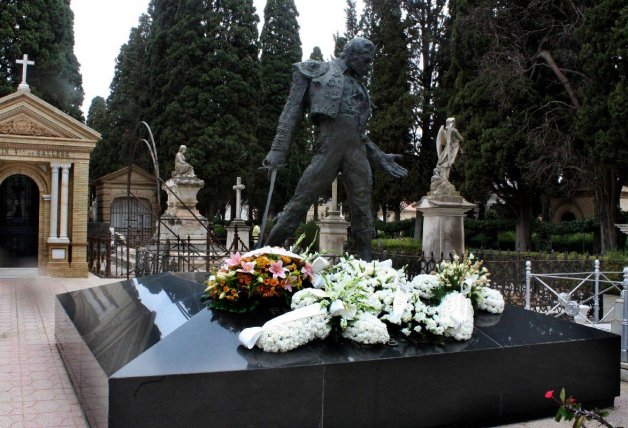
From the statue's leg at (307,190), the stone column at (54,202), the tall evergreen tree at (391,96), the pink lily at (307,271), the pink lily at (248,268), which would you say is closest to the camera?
the pink lily at (248,268)

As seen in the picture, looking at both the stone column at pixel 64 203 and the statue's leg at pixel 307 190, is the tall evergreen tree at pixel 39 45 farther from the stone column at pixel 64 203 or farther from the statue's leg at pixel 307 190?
the statue's leg at pixel 307 190

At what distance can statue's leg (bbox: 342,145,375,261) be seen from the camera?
19.1ft

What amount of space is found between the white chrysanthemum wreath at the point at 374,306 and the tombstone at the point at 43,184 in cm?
1306

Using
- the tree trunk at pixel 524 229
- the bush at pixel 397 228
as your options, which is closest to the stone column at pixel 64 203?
the tree trunk at pixel 524 229

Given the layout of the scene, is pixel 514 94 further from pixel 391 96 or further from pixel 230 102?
pixel 230 102

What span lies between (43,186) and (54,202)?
663 millimetres

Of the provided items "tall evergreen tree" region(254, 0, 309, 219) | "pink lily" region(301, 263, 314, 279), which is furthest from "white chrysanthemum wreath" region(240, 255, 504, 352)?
"tall evergreen tree" region(254, 0, 309, 219)

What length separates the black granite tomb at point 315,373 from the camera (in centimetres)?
337

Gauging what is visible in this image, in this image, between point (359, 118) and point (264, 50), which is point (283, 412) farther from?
point (264, 50)

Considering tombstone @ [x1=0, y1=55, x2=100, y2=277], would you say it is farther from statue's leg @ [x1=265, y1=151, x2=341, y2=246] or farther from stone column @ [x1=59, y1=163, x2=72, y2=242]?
statue's leg @ [x1=265, y1=151, x2=341, y2=246]

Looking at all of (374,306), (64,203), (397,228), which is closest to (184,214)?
(64,203)

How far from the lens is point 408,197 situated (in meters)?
28.4

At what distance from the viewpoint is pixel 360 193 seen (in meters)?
5.86

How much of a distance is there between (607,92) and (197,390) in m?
16.5
